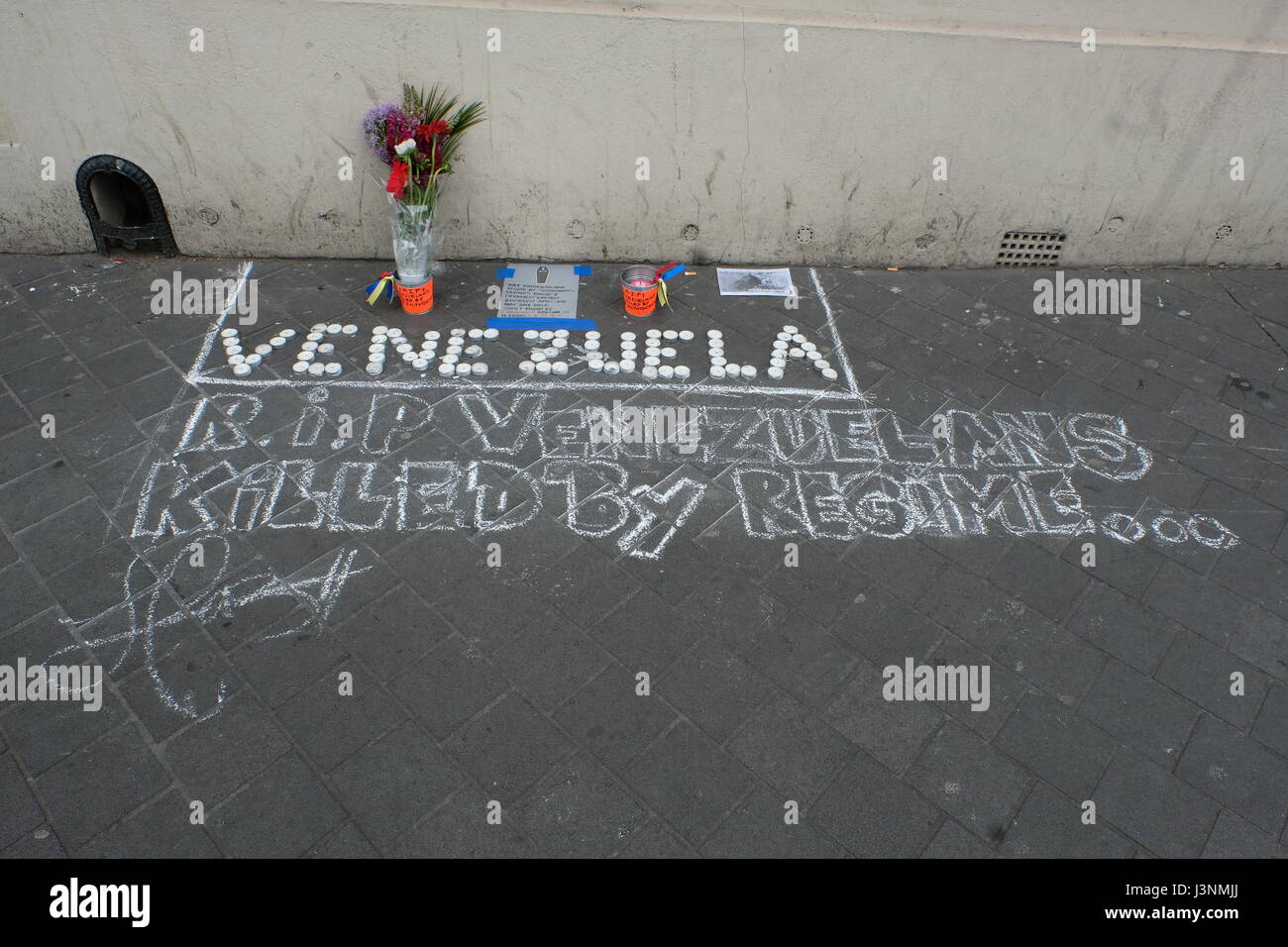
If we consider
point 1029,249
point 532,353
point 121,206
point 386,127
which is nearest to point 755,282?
point 532,353

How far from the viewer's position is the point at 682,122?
5801 mm

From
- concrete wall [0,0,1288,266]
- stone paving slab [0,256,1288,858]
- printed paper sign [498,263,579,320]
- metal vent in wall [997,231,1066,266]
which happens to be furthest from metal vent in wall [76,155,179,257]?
metal vent in wall [997,231,1066,266]

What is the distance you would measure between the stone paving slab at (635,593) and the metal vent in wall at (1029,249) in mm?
1031

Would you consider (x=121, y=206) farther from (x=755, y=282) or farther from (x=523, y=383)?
(x=755, y=282)

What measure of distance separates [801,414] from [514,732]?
2.61m

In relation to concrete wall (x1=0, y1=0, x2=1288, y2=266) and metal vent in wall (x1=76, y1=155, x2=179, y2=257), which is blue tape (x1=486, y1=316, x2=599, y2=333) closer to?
concrete wall (x1=0, y1=0, x2=1288, y2=266)

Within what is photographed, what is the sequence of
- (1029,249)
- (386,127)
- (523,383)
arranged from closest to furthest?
(523,383) < (386,127) < (1029,249)

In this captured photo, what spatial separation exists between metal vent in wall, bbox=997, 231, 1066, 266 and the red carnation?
435 centimetres

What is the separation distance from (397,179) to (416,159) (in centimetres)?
26

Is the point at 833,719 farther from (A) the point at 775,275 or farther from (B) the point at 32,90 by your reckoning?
(B) the point at 32,90

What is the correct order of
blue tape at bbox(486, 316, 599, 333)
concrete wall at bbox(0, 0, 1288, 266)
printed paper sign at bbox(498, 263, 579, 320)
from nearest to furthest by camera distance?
concrete wall at bbox(0, 0, 1288, 266) → blue tape at bbox(486, 316, 599, 333) → printed paper sign at bbox(498, 263, 579, 320)

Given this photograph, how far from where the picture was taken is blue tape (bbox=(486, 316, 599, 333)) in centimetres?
569

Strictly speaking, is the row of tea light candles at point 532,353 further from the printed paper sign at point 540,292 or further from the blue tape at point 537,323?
the printed paper sign at point 540,292
